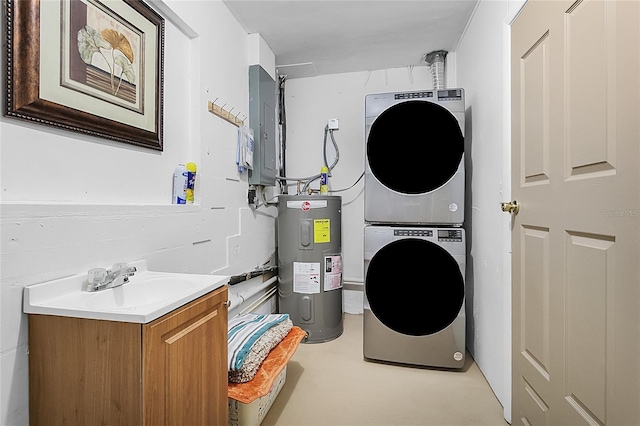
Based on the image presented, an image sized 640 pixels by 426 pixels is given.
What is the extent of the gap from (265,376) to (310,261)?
3.51ft

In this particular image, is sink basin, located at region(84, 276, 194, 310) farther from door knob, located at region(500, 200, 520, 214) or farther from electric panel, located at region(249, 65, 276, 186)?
door knob, located at region(500, 200, 520, 214)

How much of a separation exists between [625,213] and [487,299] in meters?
1.21

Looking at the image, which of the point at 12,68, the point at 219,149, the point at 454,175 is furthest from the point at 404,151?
the point at 12,68

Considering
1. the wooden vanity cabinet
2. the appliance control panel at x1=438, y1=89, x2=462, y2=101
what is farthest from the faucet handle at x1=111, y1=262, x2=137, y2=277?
the appliance control panel at x1=438, y1=89, x2=462, y2=101

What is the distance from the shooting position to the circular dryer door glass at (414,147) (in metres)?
2.08

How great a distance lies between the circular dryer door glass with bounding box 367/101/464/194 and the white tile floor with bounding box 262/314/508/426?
1203mm

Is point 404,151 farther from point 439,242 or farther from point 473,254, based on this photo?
point 473,254

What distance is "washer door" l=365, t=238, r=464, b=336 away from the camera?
2.06 metres

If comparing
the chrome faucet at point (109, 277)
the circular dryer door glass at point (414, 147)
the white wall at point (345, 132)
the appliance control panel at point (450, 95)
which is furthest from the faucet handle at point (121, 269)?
the white wall at point (345, 132)

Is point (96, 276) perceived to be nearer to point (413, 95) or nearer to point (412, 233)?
point (412, 233)

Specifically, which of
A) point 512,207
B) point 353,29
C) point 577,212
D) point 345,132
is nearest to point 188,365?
point 577,212

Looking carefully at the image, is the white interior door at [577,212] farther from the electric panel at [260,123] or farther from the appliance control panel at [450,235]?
the electric panel at [260,123]

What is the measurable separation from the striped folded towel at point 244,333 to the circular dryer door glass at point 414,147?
3.88 ft

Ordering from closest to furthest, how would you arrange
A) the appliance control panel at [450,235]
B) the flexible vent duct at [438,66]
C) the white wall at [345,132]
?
the appliance control panel at [450,235]
the flexible vent duct at [438,66]
the white wall at [345,132]
